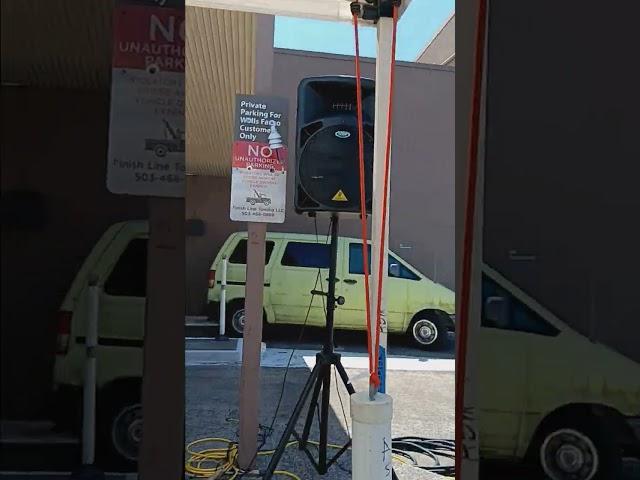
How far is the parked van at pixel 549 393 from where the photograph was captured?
908 mm

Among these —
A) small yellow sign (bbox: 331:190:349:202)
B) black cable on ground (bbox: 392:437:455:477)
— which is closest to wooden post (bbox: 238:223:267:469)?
small yellow sign (bbox: 331:190:349:202)

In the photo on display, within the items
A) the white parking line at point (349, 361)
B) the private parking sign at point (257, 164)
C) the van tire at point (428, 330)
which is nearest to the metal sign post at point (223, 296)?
the white parking line at point (349, 361)

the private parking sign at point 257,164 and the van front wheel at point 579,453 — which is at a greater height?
the private parking sign at point 257,164

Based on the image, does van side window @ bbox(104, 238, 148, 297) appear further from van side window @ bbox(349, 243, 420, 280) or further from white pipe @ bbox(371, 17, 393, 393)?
van side window @ bbox(349, 243, 420, 280)

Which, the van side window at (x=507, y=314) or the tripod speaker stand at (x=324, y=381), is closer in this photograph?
the van side window at (x=507, y=314)

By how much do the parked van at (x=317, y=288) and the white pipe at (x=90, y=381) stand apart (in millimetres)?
7015

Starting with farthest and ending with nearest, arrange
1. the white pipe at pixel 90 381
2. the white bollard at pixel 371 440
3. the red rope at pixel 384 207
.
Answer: the red rope at pixel 384 207
the white bollard at pixel 371 440
the white pipe at pixel 90 381

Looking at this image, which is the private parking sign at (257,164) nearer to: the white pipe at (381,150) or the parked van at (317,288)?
the white pipe at (381,150)

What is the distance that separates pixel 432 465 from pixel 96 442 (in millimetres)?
3086

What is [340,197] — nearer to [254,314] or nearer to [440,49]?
[254,314]

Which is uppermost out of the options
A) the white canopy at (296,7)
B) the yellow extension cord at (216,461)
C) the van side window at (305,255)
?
the white canopy at (296,7)

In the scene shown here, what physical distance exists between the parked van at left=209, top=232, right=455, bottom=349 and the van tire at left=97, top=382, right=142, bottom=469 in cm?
701

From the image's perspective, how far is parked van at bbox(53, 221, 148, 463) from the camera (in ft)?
2.64

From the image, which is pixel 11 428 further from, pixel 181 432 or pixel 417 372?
pixel 417 372
